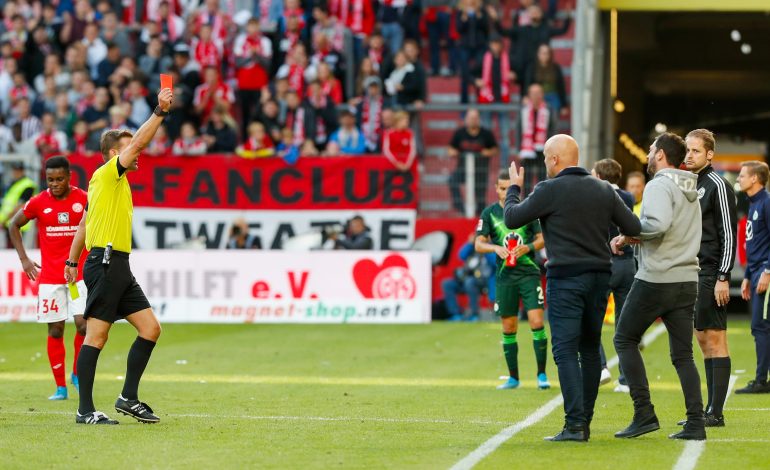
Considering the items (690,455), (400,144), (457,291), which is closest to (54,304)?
(690,455)

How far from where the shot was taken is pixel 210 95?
85.5 feet

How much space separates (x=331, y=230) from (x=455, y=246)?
2.19 m

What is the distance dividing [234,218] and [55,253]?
41.4 ft

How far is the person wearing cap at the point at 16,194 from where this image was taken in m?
24.4

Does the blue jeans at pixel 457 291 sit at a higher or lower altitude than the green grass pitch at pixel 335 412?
lower

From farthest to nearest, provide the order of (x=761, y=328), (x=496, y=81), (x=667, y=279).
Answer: (x=496, y=81) → (x=761, y=328) → (x=667, y=279)

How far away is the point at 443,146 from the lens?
86.6 feet

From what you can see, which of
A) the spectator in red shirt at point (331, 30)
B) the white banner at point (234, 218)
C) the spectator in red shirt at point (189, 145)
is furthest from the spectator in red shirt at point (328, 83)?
the spectator in red shirt at point (189, 145)

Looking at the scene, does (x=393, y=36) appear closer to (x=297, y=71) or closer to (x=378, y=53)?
(x=378, y=53)

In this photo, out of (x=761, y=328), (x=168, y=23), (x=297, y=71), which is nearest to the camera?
(x=761, y=328)

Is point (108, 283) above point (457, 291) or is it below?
above

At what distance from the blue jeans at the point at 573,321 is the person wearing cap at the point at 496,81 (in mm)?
15797

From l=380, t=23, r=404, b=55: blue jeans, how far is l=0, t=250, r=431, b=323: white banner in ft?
15.7

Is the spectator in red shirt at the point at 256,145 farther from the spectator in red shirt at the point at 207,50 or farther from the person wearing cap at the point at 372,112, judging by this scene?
the spectator in red shirt at the point at 207,50
